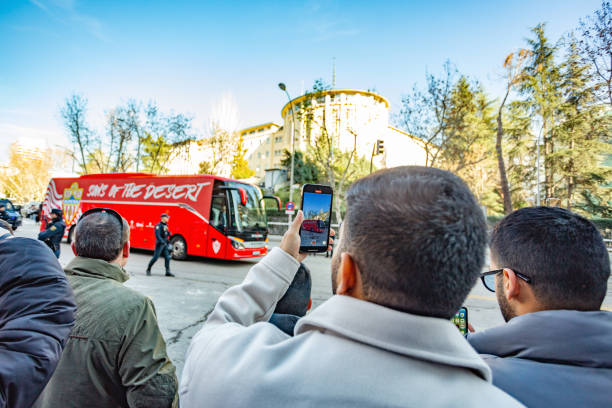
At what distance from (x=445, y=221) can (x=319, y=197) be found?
1.31 m

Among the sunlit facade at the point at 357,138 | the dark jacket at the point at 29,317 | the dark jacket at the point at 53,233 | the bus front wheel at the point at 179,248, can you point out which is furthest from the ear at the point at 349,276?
the sunlit facade at the point at 357,138

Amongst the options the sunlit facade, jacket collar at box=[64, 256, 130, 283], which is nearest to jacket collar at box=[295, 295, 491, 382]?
jacket collar at box=[64, 256, 130, 283]

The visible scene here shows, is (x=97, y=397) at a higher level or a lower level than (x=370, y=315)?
lower

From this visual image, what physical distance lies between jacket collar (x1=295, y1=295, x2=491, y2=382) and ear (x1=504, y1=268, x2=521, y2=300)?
734mm

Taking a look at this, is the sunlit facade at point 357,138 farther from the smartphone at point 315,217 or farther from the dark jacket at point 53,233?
the smartphone at point 315,217

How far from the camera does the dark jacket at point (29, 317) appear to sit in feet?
3.14

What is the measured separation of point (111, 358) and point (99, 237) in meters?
0.72

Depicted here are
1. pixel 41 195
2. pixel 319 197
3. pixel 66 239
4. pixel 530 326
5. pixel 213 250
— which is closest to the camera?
pixel 530 326

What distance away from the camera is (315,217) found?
1944 millimetres

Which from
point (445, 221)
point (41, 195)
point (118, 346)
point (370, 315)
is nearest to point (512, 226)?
point (445, 221)

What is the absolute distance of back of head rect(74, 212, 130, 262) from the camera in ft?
6.48

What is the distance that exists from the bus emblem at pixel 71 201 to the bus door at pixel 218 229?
8309 millimetres

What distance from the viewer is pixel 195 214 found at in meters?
12.2

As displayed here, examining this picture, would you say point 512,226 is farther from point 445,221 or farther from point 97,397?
point 97,397
